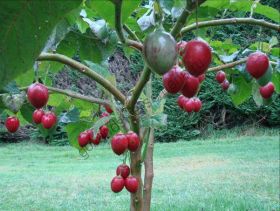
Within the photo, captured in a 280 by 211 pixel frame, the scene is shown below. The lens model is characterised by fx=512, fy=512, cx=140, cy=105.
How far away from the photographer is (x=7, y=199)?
15.6 ft

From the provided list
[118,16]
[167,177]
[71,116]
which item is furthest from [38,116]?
[167,177]

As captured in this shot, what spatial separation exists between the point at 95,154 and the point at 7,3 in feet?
24.9

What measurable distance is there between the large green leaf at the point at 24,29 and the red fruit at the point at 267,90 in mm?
786

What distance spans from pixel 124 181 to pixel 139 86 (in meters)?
0.46

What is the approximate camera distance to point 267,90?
1.15 m

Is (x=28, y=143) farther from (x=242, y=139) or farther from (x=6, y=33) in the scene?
(x=6, y=33)

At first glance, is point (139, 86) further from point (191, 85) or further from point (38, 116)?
point (38, 116)

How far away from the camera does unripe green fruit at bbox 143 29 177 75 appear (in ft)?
1.51

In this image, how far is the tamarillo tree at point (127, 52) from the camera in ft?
1.48

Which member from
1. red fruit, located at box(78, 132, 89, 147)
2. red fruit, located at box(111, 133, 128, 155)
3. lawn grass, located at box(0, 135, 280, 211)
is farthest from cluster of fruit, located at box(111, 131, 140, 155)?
lawn grass, located at box(0, 135, 280, 211)

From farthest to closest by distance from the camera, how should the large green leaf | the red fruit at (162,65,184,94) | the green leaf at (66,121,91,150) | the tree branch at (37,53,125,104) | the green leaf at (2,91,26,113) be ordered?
1. the green leaf at (66,121,91,150)
2. the green leaf at (2,91,26,113)
3. the tree branch at (37,53,125,104)
4. the red fruit at (162,65,184,94)
5. the large green leaf

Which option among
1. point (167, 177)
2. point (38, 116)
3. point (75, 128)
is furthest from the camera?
point (167, 177)

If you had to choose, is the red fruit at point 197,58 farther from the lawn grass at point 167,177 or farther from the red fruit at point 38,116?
the lawn grass at point 167,177

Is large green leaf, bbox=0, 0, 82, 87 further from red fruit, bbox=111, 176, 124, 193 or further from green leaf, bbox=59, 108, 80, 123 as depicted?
green leaf, bbox=59, 108, 80, 123
